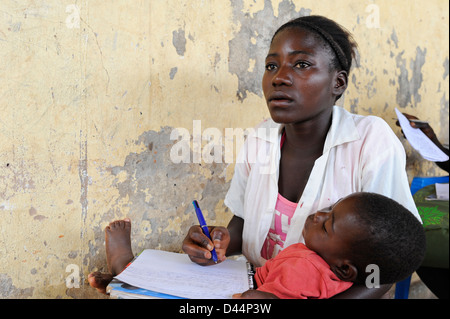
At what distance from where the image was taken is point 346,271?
3.82 ft

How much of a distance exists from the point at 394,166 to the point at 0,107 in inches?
49.4

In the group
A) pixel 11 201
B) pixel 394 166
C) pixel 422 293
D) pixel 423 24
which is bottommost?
pixel 422 293

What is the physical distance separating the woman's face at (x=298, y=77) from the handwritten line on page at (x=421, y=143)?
104 cm

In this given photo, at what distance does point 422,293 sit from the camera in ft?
9.89

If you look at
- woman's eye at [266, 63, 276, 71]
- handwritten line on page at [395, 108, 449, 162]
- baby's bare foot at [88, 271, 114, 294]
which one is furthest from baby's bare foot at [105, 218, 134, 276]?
handwritten line on page at [395, 108, 449, 162]

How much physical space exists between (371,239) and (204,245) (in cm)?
49

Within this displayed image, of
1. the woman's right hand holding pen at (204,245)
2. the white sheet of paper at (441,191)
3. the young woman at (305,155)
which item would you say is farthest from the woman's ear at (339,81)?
the white sheet of paper at (441,191)

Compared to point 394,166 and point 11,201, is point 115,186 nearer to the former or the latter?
point 11,201

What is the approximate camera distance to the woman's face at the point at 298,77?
1.35 meters

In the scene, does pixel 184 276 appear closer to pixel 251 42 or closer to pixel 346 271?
pixel 346 271

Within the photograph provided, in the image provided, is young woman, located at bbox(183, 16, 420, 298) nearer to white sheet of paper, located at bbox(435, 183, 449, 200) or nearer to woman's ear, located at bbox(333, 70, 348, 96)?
woman's ear, located at bbox(333, 70, 348, 96)

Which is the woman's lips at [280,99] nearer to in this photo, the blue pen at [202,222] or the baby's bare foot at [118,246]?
the blue pen at [202,222]

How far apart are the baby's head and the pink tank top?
257 mm
